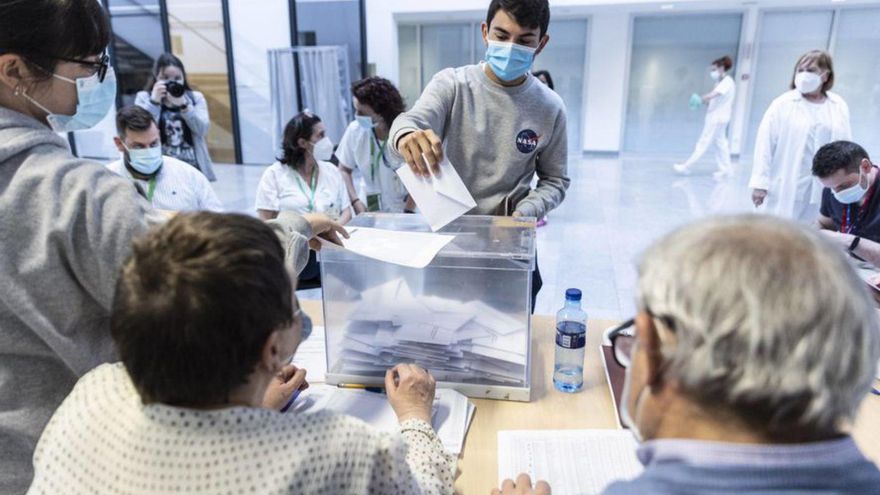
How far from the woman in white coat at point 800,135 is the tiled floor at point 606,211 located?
19.7 inches

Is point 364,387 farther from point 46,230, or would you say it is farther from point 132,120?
point 132,120

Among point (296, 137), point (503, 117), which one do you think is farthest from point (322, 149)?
point (503, 117)

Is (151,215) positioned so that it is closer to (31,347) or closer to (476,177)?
(31,347)

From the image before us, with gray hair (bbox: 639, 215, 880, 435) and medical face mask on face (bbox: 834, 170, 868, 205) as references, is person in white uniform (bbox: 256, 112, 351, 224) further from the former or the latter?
gray hair (bbox: 639, 215, 880, 435)

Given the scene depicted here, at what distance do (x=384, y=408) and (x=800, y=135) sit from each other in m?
3.10

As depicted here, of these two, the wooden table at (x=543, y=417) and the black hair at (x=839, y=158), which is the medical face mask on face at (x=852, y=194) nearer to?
the black hair at (x=839, y=158)

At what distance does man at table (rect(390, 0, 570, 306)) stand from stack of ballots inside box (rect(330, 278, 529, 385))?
0.44m

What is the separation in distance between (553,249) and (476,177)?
104 inches

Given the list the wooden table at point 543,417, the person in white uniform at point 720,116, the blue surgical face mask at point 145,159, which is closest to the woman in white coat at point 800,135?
the wooden table at point 543,417

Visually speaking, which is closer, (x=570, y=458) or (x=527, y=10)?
(x=570, y=458)

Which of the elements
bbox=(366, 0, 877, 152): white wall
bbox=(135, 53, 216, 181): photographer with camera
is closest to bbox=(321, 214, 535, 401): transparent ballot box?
bbox=(135, 53, 216, 181): photographer with camera

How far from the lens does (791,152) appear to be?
321 cm

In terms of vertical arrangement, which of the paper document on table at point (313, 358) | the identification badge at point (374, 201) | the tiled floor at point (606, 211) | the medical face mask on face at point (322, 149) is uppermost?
the medical face mask on face at point (322, 149)

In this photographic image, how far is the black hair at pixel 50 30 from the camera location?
2.44 ft
